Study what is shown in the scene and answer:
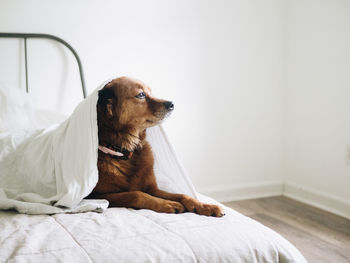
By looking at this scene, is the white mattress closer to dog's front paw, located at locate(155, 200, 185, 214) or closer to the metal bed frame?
dog's front paw, located at locate(155, 200, 185, 214)

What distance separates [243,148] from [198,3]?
1.12 m

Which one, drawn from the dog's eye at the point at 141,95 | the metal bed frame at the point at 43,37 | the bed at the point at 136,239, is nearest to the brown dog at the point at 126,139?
the dog's eye at the point at 141,95

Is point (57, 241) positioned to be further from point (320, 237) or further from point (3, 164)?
point (320, 237)

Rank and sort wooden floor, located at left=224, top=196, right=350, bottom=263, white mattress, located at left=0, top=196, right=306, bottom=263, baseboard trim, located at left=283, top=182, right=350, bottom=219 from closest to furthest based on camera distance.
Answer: white mattress, located at left=0, top=196, right=306, bottom=263, wooden floor, located at left=224, top=196, right=350, bottom=263, baseboard trim, located at left=283, top=182, right=350, bottom=219

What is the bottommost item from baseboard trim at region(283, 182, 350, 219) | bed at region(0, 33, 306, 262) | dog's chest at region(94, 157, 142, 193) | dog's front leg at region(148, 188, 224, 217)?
baseboard trim at region(283, 182, 350, 219)

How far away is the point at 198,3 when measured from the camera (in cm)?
261

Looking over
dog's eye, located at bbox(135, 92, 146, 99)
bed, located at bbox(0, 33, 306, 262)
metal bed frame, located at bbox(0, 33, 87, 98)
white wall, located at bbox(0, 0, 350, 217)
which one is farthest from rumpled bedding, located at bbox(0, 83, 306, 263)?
white wall, located at bbox(0, 0, 350, 217)

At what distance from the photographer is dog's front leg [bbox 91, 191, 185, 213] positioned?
119cm

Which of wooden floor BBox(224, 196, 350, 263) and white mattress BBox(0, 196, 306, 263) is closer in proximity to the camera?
white mattress BBox(0, 196, 306, 263)

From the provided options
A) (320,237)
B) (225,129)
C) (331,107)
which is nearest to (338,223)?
(320,237)

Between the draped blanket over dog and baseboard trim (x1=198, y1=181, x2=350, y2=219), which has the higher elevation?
the draped blanket over dog

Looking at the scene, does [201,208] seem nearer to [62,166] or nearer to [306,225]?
[62,166]

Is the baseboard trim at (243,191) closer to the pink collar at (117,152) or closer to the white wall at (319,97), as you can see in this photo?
the white wall at (319,97)

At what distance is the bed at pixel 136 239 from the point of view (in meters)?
0.82
